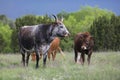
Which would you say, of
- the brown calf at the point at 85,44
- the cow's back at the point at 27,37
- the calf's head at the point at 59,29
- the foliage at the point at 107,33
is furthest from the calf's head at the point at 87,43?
the foliage at the point at 107,33

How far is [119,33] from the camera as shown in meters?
51.6

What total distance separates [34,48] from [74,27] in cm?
6359

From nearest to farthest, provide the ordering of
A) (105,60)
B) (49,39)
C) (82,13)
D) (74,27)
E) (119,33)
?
1. (49,39)
2. (105,60)
3. (119,33)
4. (74,27)
5. (82,13)

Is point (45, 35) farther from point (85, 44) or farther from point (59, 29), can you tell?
point (85, 44)

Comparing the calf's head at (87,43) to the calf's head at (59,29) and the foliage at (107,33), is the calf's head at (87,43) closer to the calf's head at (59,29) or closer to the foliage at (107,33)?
the calf's head at (59,29)

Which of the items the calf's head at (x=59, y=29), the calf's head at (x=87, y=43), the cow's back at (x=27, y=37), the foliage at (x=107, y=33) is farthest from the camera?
the foliage at (x=107, y=33)

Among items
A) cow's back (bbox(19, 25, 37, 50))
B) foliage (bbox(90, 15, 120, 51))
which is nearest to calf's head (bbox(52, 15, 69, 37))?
cow's back (bbox(19, 25, 37, 50))

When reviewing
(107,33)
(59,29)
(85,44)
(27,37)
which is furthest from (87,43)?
(107,33)

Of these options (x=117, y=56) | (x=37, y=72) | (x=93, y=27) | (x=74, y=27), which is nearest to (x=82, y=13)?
(x=74, y=27)

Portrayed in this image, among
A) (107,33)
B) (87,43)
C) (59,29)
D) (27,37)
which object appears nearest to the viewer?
(59,29)

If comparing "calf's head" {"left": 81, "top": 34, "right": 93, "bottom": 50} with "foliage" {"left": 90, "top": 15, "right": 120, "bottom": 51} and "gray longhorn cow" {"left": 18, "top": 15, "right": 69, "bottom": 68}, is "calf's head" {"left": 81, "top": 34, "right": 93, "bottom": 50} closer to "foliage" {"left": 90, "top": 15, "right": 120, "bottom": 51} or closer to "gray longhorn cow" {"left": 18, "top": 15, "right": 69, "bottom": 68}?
"gray longhorn cow" {"left": 18, "top": 15, "right": 69, "bottom": 68}

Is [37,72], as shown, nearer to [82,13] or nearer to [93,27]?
[93,27]

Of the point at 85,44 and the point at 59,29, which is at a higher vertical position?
the point at 59,29

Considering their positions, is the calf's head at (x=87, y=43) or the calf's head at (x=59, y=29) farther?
the calf's head at (x=87, y=43)
